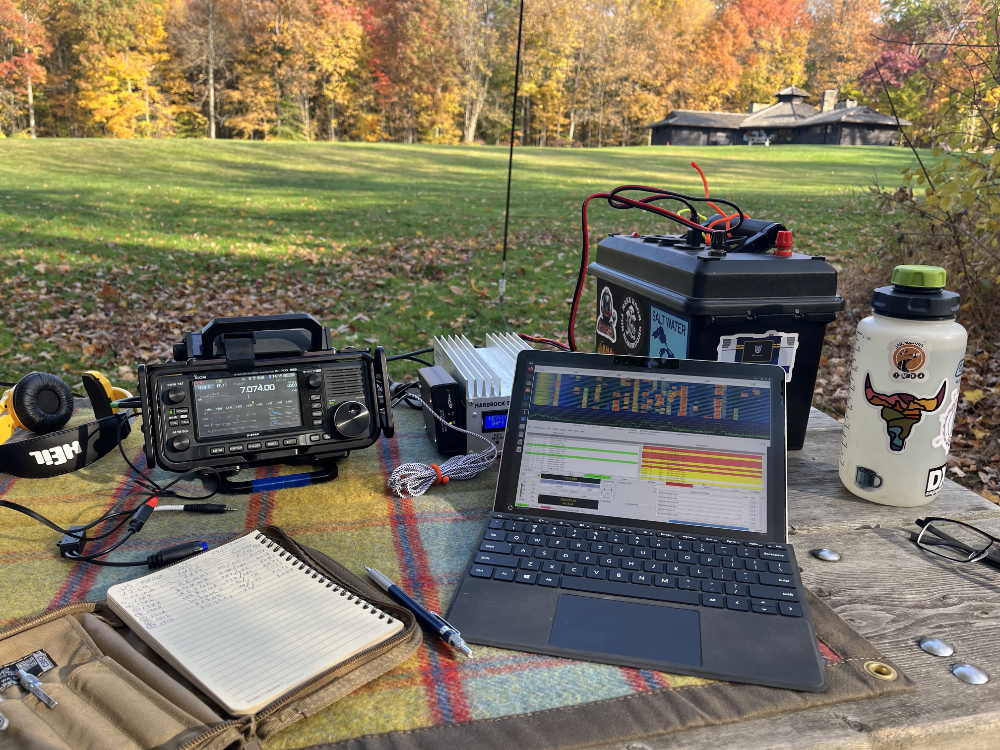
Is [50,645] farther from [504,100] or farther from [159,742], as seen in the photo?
[504,100]

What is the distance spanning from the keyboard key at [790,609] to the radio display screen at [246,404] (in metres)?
1.13

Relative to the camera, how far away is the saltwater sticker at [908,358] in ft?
4.90

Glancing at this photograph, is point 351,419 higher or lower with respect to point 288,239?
higher

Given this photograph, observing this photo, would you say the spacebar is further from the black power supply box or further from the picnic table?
the black power supply box

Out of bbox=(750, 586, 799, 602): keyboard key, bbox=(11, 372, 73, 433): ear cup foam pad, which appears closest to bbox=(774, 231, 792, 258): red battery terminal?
bbox=(750, 586, 799, 602): keyboard key

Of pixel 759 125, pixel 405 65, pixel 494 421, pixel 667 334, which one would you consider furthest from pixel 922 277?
pixel 759 125

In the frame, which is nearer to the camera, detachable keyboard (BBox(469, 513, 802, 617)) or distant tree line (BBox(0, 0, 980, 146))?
detachable keyboard (BBox(469, 513, 802, 617))

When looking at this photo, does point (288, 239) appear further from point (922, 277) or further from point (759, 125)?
point (759, 125)

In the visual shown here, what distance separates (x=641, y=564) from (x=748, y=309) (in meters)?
0.78

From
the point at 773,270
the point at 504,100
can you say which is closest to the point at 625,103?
the point at 504,100

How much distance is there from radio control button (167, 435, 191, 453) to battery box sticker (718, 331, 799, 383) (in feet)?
4.29

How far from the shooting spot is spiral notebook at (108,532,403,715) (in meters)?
1.01

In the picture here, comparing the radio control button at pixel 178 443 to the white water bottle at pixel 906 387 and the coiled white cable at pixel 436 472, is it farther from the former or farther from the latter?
the white water bottle at pixel 906 387

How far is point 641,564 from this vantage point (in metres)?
1.32
